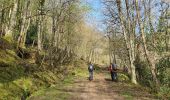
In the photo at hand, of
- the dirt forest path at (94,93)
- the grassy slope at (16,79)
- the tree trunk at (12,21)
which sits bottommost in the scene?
the dirt forest path at (94,93)

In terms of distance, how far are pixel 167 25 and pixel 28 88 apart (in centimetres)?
2536

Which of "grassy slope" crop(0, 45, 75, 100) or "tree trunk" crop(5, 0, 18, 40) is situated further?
"tree trunk" crop(5, 0, 18, 40)

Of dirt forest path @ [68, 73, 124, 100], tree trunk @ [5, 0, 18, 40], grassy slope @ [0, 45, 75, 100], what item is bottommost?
dirt forest path @ [68, 73, 124, 100]

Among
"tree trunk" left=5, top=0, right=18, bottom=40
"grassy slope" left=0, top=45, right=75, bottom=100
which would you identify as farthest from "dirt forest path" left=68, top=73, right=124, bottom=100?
"tree trunk" left=5, top=0, right=18, bottom=40

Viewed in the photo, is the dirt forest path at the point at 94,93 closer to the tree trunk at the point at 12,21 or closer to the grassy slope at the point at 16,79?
the grassy slope at the point at 16,79

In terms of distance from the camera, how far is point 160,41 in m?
41.9

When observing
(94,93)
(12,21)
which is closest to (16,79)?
(94,93)

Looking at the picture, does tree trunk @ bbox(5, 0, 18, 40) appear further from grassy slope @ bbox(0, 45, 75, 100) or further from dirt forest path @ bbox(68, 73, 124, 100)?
dirt forest path @ bbox(68, 73, 124, 100)

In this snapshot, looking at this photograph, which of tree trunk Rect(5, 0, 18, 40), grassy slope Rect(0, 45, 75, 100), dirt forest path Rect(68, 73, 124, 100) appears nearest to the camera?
grassy slope Rect(0, 45, 75, 100)

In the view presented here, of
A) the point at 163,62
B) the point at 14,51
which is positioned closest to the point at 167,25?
the point at 163,62

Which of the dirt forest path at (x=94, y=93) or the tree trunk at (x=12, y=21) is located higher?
the tree trunk at (x=12, y=21)


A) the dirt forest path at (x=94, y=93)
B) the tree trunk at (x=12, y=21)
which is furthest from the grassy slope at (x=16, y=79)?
the dirt forest path at (x=94, y=93)

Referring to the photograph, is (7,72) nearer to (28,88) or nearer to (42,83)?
(28,88)

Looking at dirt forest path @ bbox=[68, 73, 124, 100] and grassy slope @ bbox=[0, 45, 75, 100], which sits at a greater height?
grassy slope @ bbox=[0, 45, 75, 100]
